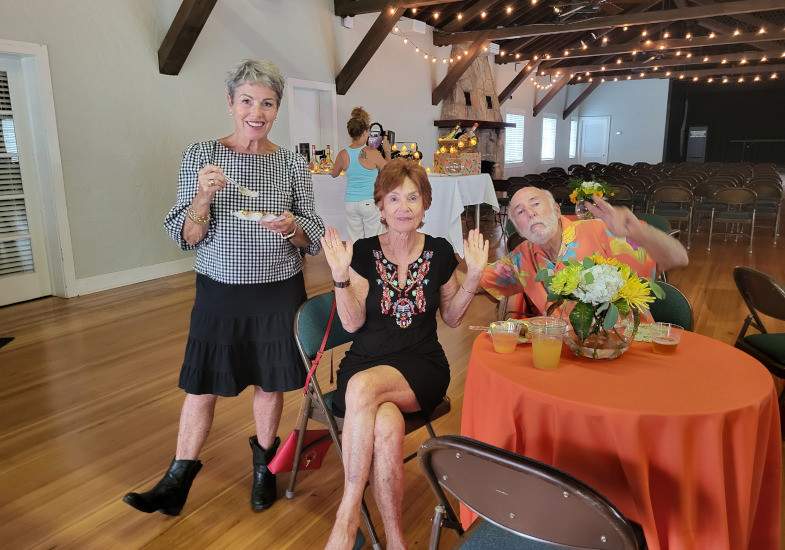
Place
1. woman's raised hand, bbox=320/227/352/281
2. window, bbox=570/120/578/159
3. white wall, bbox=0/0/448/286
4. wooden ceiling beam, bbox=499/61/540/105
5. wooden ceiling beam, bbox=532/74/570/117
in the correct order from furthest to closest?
window, bbox=570/120/578/159 → wooden ceiling beam, bbox=532/74/570/117 → wooden ceiling beam, bbox=499/61/540/105 → white wall, bbox=0/0/448/286 → woman's raised hand, bbox=320/227/352/281

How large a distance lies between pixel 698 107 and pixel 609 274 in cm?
2425

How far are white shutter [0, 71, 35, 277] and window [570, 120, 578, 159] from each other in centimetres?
1728

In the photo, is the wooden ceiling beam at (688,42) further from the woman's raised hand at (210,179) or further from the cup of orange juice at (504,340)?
the woman's raised hand at (210,179)

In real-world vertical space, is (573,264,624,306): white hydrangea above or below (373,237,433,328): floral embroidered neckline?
above

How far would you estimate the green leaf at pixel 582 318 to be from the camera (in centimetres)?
161

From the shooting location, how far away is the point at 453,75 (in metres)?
11.2

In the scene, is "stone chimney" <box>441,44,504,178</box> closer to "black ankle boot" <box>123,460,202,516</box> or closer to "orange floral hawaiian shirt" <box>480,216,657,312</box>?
"orange floral hawaiian shirt" <box>480,216,657,312</box>

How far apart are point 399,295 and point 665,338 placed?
86cm

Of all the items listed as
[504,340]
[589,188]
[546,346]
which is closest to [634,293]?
[546,346]

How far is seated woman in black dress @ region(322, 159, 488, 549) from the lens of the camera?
1.92 m

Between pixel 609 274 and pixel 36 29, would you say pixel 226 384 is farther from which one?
pixel 36 29

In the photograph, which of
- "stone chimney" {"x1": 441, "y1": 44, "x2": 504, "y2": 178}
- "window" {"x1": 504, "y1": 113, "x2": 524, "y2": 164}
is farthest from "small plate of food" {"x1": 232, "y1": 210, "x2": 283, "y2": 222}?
"window" {"x1": 504, "y1": 113, "x2": 524, "y2": 164}

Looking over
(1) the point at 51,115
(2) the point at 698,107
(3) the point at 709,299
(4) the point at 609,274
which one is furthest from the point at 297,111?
(2) the point at 698,107

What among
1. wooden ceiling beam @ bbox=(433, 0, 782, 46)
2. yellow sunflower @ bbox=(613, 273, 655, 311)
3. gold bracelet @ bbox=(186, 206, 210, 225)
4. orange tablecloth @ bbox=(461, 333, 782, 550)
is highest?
wooden ceiling beam @ bbox=(433, 0, 782, 46)
